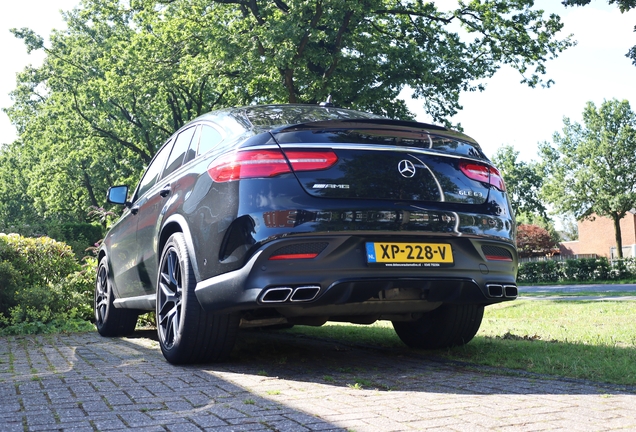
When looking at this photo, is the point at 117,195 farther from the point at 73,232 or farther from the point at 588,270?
the point at 588,270

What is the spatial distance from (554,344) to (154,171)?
403 cm

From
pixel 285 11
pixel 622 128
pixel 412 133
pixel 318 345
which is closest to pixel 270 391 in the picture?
pixel 412 133

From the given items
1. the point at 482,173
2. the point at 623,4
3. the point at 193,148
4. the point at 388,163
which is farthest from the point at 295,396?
the point at 623,4

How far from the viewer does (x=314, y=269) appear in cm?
411

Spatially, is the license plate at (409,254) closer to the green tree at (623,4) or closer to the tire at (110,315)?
the tire at (110,315)

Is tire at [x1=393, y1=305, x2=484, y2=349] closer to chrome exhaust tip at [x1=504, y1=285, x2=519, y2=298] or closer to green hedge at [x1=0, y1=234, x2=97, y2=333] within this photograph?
chrome exhaust tip at [x1=504, y1=285, x2=519, y2=298]

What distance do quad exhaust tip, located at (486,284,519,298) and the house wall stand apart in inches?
2443

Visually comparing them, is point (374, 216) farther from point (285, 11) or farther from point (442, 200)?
point (285, 11)

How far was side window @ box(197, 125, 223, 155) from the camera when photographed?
5.01m

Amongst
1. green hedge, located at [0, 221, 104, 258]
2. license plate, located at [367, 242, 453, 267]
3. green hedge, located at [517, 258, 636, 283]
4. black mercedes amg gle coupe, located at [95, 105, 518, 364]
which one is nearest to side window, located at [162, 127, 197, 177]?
black mercedes amg gle coupe, located at [95, 105, 518, 364]

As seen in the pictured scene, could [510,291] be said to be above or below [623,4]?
below

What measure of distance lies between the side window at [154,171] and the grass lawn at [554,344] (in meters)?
2.36

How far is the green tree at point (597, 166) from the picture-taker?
48.3m

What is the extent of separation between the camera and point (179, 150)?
235 inches
